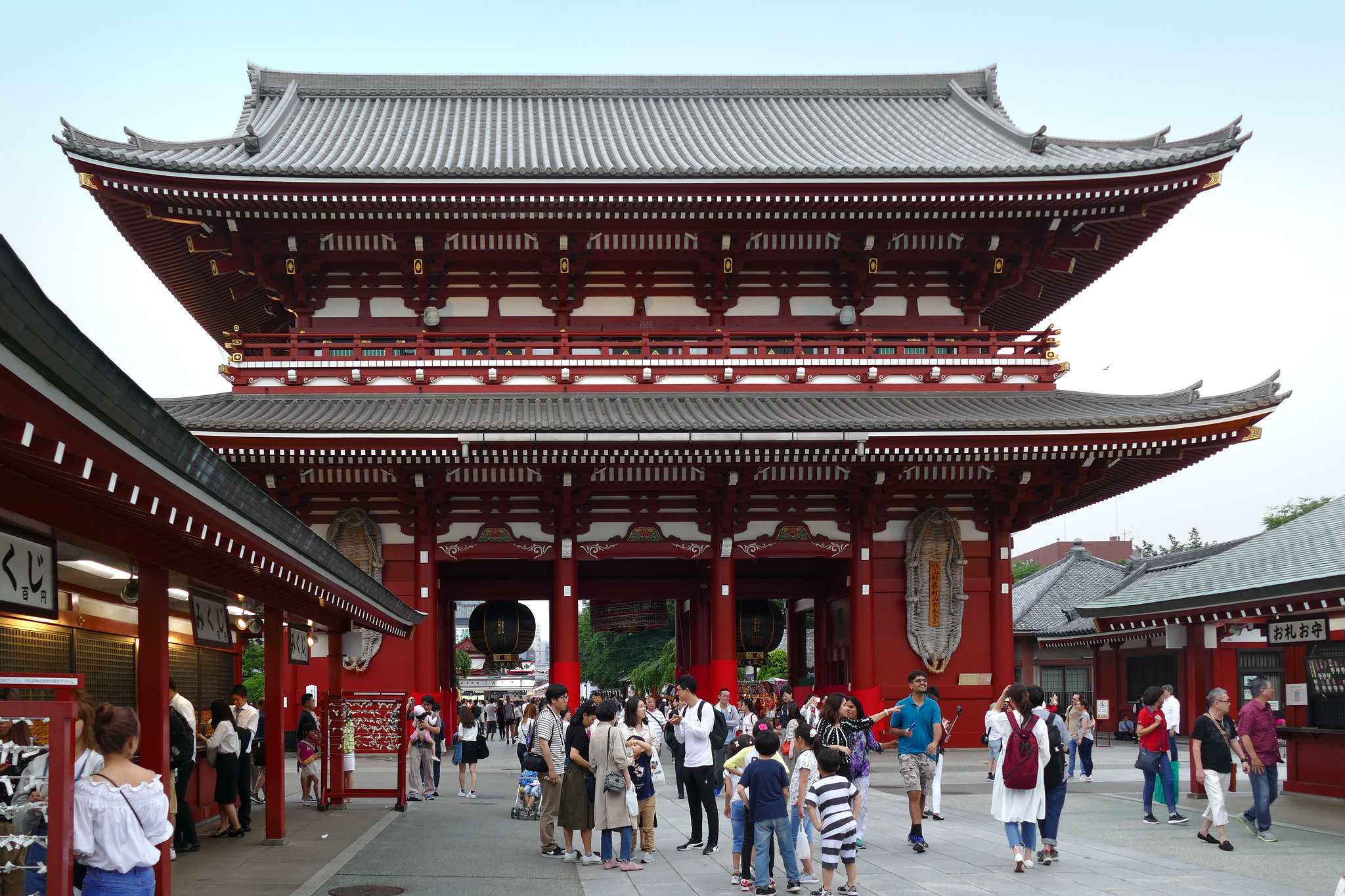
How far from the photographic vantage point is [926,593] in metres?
22.8

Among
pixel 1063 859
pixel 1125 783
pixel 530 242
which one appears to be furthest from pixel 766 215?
pixel 1063 859

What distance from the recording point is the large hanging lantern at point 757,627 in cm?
2639

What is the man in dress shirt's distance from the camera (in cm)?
1412

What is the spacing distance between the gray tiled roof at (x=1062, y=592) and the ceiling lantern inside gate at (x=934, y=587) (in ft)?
53.2

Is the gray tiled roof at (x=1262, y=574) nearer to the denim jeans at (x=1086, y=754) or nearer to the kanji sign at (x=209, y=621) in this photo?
the denim jeans at (x=1086, y=754)

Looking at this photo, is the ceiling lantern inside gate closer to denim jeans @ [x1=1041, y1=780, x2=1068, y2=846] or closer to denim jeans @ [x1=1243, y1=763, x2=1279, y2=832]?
denim jeans @ [x1=1243, y1=763, x2=1279, y2=832]

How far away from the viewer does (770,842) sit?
1037cm

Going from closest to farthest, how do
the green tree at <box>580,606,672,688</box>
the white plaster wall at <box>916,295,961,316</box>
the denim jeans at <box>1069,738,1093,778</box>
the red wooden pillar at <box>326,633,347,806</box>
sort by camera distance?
the red wooden pillar at <box>326,633,347,806</box>
the denim jeans at <box>1069,738,1093,778</box>
the white plaster wall at <box>916,295,961,316</box>
the green tree at <box>580,606,672,688</box>

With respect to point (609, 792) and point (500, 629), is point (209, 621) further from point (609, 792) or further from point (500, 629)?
point (500, 629)

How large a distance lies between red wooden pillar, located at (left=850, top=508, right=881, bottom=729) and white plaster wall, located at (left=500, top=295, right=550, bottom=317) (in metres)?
7.43

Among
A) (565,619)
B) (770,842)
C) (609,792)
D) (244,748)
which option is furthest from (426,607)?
(770,842)


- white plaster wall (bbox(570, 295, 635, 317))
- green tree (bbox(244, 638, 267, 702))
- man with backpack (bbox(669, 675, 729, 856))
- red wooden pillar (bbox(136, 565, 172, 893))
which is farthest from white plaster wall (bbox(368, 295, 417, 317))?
green tree (bbox(244, 638, 267, 702))

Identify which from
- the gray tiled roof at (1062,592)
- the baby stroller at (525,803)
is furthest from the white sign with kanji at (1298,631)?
the gray tiled roof at (1062,592)

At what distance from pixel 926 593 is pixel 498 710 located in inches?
1057
